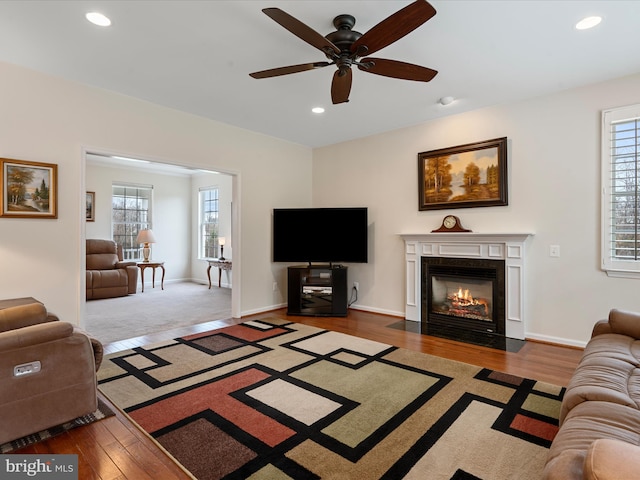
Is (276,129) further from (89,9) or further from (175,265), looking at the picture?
(175,265)

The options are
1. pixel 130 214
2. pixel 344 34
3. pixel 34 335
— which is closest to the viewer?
pixel 34 335

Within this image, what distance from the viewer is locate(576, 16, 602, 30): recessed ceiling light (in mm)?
2447

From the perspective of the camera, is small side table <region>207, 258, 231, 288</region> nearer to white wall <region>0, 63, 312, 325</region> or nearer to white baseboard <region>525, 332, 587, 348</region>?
white wall <region>0, 63, 312, 325</region>

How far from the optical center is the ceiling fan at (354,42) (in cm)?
Answer: 196

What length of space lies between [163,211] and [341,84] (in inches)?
284

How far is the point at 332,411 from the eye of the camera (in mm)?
2355

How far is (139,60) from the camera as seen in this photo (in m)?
3.03

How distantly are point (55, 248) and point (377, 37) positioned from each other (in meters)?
3.53

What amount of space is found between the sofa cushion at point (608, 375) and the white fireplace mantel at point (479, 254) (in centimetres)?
168

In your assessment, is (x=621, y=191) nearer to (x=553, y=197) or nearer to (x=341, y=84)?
(x=553, y=197)

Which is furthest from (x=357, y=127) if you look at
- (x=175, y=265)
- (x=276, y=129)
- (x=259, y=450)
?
(x=175, y=265)

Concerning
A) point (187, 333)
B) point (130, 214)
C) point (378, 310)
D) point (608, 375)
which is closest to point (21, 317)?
point (187, 333)

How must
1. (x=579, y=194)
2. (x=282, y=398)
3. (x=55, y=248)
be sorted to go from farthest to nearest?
1. (x=579, y=194)
2. (x=55, y=248)
3. (x=282, y=398)

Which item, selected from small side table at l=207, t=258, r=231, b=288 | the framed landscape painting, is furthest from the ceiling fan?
small side table at l=207, t=258, r=231, b=288
